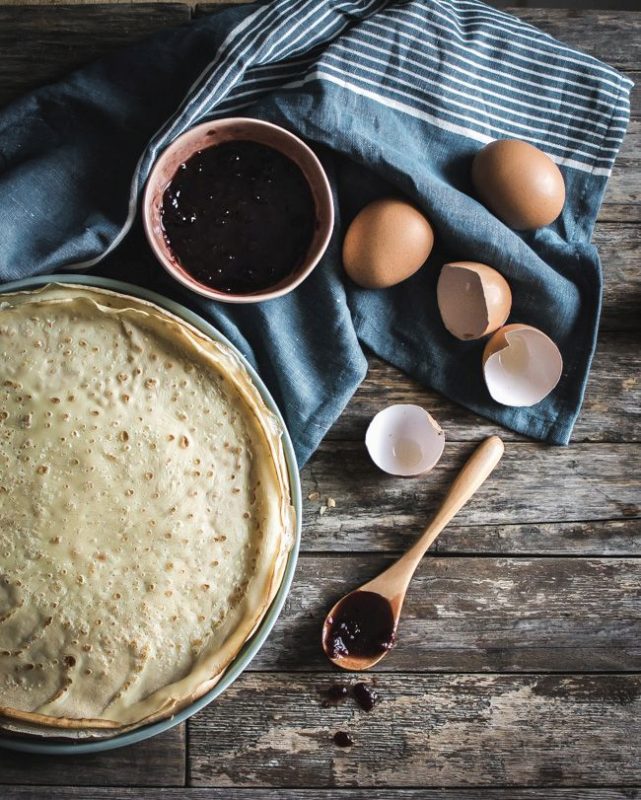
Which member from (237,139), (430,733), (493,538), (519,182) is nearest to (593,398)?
(493,538)

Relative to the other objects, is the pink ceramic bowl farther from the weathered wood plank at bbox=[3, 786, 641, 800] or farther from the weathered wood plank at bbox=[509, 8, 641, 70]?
the weathered wood plank at bbox=[3, 786, 641, 800]

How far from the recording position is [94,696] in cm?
108

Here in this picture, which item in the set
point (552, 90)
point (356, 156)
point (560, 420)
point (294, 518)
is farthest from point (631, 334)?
point (294, 518)

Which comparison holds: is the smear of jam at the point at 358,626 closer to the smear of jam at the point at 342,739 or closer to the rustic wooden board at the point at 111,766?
the smear of jam at the point at 342,739

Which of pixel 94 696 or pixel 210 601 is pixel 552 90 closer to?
pixel 210 601

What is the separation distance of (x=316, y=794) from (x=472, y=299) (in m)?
0.83

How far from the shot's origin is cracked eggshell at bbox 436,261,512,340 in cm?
126

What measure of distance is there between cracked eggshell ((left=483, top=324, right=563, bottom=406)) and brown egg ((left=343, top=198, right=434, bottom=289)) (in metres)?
0.20

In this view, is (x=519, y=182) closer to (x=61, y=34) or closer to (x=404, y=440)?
(x=404, y=440)

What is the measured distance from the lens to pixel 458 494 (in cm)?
132

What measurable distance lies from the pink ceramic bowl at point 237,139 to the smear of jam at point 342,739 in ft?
2.34

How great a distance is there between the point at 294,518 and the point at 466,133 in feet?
2.24

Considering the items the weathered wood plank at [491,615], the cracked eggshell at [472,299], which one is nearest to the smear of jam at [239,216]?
the cracked eggshell at [472,299]

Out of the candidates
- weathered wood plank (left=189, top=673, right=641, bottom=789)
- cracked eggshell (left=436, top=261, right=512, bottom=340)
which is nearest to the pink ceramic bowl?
cracked eggshell (left=436, top=261, right=512, bottom=340)
